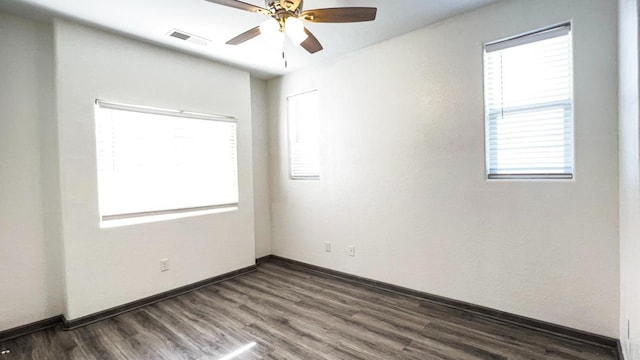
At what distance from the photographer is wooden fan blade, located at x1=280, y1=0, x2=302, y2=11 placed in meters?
1.85

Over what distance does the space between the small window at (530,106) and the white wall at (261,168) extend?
9.77ft

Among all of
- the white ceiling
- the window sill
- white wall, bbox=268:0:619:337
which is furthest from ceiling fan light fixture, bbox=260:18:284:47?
the window sill

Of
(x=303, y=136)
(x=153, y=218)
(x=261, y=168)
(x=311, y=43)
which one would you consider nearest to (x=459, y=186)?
(x=311, y=43)

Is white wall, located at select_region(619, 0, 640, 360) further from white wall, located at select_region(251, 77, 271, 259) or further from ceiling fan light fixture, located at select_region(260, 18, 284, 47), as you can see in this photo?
white wall, located at select_region(251, 77, 271, 259)

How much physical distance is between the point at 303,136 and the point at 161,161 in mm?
1772

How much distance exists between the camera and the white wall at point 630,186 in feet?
4.40

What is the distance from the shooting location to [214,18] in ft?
8.61

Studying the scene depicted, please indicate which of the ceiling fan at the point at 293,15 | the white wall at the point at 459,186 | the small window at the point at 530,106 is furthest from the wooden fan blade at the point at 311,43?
the small window at the point at 530,106

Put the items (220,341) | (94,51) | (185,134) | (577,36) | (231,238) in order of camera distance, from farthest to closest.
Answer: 1. (231,238)
2. (185,134)
3. (94,51)
4. (220,341)
5. (577,36)

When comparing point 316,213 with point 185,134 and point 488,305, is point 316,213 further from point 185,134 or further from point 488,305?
point 488,305

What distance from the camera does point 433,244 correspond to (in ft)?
9.61

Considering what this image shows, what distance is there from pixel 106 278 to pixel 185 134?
164cm

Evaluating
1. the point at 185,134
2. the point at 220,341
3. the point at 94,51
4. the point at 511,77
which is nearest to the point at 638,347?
the point at 511,77

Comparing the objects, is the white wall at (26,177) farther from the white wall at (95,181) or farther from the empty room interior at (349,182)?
the white wall at (95,181)
